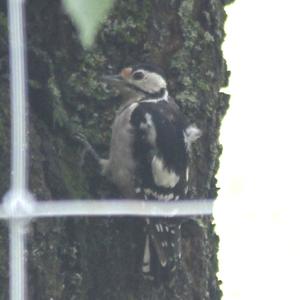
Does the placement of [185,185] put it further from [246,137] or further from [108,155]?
[246,137]

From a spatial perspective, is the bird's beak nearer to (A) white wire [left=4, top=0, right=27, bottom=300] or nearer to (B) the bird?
(B) the bird

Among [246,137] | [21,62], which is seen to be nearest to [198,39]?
[21,62]

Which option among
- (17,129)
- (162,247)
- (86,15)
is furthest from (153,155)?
(86,15)

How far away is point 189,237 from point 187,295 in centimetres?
18

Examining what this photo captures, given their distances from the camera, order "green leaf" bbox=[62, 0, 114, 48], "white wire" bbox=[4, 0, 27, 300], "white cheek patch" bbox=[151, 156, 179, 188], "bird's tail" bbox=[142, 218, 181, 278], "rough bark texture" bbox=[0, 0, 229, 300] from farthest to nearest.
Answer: "white cheek patch" bbox=[151, 156, 179, 188] < "bird's tail" bbox=[142, 218, 181, 278] < "rough bark texture" bbox=[0, 0, 229, 300] < "white wire" bbox=[4, 0, 27, 300] < "green leaf" bbox=[62, 0, 114, 48]

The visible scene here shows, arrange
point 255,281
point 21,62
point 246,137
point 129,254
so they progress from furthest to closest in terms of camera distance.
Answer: point 246,137, point 255,281, point 129,254, point 21,62

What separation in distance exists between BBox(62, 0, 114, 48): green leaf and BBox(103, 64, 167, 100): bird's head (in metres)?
1.85

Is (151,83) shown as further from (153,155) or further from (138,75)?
(153,155)

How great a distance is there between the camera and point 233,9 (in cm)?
959

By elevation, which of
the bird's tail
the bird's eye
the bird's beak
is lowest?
A: the bird's tail

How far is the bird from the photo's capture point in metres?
3.66

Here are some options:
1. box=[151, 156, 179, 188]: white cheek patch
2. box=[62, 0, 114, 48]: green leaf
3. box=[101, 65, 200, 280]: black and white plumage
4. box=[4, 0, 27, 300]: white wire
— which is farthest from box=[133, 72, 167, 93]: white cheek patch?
box=[62, 0, 114, 48]: green leaf

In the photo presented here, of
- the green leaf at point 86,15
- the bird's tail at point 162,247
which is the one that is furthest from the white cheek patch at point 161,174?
the green leaf at point 86,15

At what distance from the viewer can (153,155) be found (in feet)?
12.7
